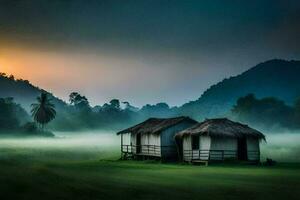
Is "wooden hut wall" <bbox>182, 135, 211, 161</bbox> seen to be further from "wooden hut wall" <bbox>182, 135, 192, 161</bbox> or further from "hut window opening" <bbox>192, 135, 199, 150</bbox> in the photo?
"hut window opening" <bbox>192, 135, 199, 150</bbox>

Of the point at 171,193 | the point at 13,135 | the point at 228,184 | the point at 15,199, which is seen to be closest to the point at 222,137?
the point at 228,184

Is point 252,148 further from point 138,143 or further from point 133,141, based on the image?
point 133,141

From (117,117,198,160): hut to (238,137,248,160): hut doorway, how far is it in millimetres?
9907

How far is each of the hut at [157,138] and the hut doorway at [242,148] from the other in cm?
991

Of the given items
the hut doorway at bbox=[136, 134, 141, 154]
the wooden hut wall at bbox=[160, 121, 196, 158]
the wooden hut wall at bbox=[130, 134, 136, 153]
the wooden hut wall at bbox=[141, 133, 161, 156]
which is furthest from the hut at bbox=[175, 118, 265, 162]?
the wooden hut wall at bbox=[130, 134, 136, 153]

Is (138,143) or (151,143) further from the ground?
(138,143)

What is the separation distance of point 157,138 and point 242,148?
1188 cm

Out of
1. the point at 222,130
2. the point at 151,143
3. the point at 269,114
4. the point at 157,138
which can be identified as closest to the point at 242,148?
the point at 222,130

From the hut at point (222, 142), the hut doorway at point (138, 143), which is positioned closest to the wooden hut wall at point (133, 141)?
the hut doorway at point (138, 143)

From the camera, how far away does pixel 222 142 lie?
171ft

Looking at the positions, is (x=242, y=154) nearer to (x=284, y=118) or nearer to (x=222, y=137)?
(x=222, y=137)

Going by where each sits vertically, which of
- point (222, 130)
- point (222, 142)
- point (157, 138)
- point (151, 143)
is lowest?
point (222, 142)

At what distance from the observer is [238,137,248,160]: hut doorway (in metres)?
53.1

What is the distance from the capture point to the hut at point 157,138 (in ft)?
197
